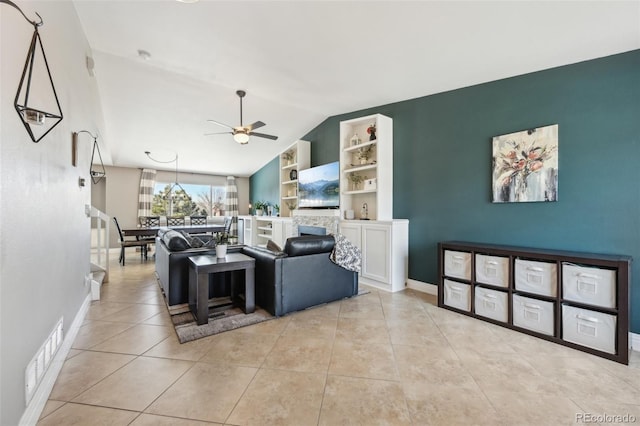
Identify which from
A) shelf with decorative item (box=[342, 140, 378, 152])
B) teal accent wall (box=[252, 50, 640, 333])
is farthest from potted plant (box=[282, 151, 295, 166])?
teal accent wall (box=[252, 50, 640, 333])

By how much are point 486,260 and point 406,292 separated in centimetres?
130

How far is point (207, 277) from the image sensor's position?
2.67 meters

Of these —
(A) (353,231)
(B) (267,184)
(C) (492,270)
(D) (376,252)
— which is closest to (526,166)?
(C) (492,270)

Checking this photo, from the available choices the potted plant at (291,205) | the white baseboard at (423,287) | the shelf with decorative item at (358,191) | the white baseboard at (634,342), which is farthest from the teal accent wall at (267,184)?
A: the white baseboard at (634,342)

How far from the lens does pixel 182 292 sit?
128 inches

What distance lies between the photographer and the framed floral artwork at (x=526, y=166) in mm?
2754

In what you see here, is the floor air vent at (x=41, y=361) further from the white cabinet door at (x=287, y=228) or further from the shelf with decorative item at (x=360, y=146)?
the white cabinet door at (x=287, y=228)

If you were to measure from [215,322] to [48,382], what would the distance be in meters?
1.23

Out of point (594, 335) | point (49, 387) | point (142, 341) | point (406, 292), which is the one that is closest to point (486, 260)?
point (594, 335)

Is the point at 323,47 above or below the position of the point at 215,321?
above

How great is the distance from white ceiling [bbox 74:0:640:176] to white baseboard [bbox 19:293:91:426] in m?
3.09

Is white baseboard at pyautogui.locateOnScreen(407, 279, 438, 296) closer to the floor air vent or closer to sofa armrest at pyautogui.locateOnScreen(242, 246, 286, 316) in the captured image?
sofa armrest at pyautogui.locateOnScreen(242, 246, 286, 316)

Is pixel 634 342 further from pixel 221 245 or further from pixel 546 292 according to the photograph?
pixel 221 245

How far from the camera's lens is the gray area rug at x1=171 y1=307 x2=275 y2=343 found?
2479mm
